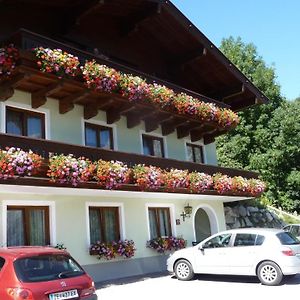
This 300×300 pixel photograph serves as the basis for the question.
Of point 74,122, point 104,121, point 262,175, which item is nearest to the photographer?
point 74,122

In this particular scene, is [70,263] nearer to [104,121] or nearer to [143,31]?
[104,121]

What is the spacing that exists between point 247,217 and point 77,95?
13.3 meters

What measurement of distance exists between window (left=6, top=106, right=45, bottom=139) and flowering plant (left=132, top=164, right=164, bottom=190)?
127 inches

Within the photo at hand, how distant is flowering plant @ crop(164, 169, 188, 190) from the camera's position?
15141mm

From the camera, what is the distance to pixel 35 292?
676 centimetres

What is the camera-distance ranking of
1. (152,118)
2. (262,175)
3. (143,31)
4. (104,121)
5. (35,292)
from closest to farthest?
(35,292), (104,121), (152,118), (143,31), (262,175)

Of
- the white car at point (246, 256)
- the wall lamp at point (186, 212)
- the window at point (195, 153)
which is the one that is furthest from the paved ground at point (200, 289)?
the window at point (195, 153)

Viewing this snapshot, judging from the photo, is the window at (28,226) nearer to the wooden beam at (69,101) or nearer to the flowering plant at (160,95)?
the wooden beam at (69,101)

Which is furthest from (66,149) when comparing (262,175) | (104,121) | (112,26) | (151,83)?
(262,175)

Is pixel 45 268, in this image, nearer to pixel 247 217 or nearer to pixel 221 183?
pixel 221 183

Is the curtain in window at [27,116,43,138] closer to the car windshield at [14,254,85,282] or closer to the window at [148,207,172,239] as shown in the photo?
the window at [148,207,172,239]

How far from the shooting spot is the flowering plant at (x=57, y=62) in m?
12.4

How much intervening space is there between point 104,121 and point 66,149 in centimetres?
408

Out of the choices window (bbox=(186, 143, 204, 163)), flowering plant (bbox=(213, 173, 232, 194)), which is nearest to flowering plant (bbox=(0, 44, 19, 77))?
flowering plant (bbox=(213, 173, 232, 194))
